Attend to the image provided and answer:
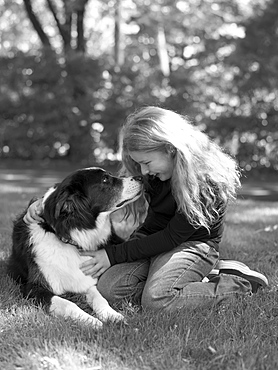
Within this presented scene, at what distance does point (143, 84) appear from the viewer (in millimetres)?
14164

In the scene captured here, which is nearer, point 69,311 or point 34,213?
point 69,311

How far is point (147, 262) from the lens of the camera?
13.0 feet

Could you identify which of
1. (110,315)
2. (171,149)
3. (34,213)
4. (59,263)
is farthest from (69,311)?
(171,149)

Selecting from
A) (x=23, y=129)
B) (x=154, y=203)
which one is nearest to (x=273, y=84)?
(x=23, y=129)

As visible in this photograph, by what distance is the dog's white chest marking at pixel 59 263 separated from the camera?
3564 millimetres

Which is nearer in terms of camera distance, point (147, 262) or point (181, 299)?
point (181, 299)

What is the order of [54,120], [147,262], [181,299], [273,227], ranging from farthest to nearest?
[54,120]
[273,227]
[147,262]
[181,299]

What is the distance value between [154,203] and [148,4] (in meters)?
13.8

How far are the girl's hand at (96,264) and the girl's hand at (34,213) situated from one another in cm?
41

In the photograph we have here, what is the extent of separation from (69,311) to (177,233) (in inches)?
37.1

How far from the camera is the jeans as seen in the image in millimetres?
3389

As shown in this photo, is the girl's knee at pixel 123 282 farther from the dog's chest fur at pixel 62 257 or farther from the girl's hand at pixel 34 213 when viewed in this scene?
the girl's hand at pixel 34 213

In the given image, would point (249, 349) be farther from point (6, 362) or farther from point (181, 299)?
point (6, 362)

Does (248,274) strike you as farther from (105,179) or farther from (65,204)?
(65,204)
